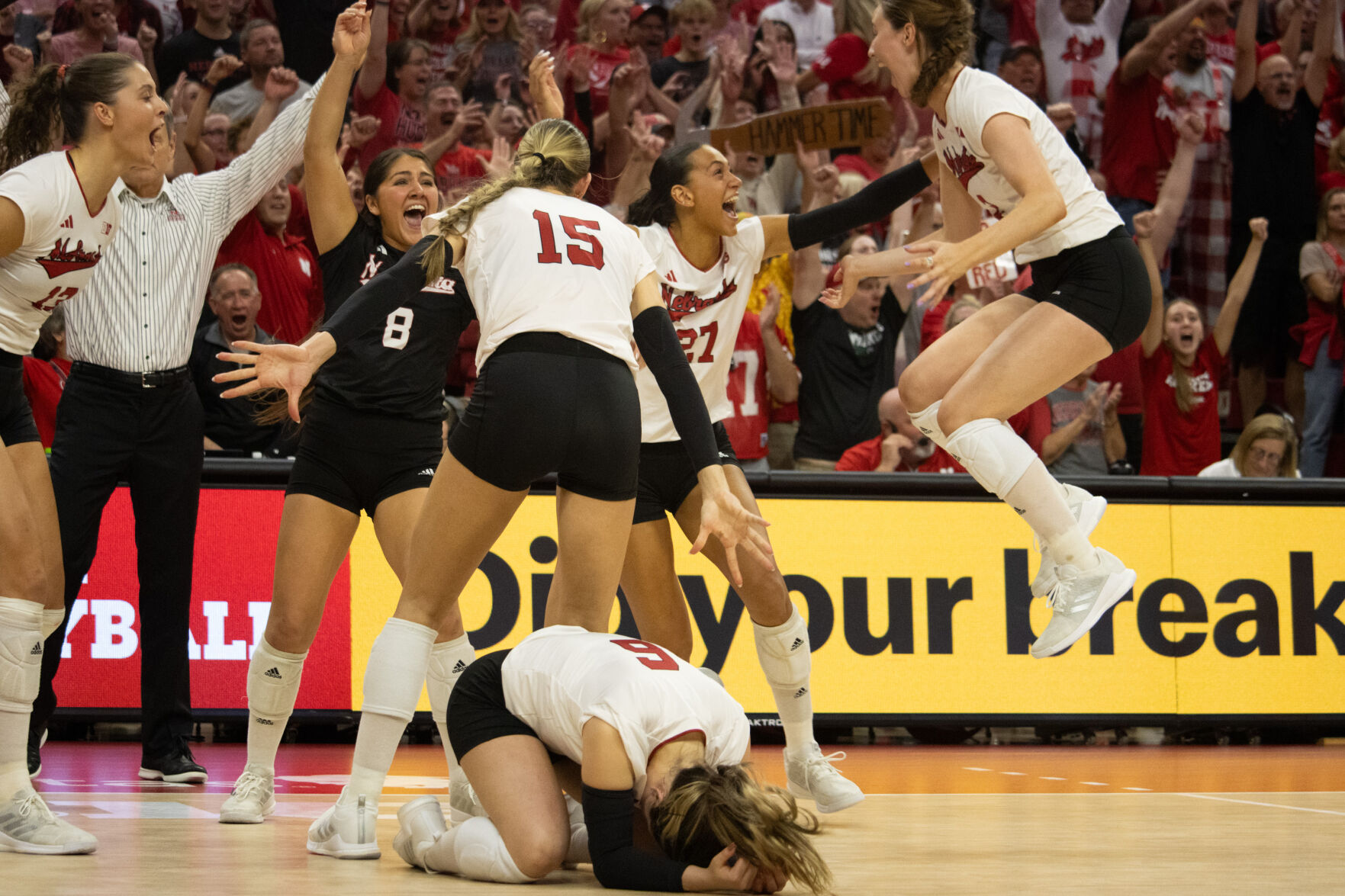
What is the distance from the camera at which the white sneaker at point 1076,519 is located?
4617 mm

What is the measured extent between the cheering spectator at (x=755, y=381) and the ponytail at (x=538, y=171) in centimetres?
379

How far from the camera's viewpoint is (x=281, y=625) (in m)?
4.68

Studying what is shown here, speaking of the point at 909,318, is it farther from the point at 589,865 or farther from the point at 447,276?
the point at 589,865

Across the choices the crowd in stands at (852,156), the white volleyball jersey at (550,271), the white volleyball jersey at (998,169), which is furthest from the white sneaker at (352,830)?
the crowd in stands at (852,156)

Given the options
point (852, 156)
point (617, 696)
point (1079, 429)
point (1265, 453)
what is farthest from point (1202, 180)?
point (617, 696)

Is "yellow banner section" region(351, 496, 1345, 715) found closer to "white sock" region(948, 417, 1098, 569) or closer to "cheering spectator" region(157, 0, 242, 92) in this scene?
"white sock" region(948, 417, 1098, 569)

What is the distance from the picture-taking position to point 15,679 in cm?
394

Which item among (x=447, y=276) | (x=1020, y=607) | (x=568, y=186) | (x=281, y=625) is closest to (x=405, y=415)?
(x=447, y=276)

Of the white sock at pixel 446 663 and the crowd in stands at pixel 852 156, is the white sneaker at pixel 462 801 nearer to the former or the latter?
the white sock at pixel 446 663

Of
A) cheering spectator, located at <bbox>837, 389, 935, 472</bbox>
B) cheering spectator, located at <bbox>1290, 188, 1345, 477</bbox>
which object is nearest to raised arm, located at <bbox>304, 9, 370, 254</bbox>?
cheering spectator, located at <bbox>837, 389, 935, 472</bbox>

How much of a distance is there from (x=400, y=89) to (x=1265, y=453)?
5.65 m

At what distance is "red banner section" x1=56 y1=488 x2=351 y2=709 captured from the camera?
6.87 meters

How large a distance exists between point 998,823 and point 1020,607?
304cm

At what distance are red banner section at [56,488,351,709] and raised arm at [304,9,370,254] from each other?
239 cm
